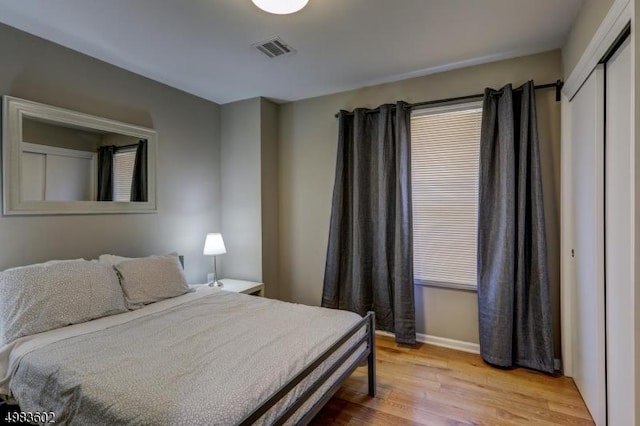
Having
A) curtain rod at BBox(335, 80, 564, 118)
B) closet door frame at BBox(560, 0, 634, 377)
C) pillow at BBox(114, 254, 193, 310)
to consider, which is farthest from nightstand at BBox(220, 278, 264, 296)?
closet door frame at BBox(560, 0, 634, 377)

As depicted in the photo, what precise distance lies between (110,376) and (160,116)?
2499 mm

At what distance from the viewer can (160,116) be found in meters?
3.16

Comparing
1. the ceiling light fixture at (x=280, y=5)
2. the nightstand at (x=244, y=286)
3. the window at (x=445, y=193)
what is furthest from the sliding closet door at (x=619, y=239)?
the nightstand at (x=244, y=286)

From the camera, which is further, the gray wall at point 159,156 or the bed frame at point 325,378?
the gray wall at point 159,156

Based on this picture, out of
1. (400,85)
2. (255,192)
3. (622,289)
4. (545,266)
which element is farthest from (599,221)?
(255,192)

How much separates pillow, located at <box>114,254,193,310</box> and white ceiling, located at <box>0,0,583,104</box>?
1.67 meters

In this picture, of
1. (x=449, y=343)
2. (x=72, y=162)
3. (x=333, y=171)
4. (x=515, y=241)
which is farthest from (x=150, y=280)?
(x=515, y=241)

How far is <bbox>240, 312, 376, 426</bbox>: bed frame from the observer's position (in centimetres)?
128

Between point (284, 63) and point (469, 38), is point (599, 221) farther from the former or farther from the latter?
point (284, 63)

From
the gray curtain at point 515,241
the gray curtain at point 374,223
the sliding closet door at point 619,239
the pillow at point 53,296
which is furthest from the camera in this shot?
the gray curtain at point 374,223

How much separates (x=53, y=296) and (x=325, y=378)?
171 centimetres

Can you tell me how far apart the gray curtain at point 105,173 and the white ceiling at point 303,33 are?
0.76 m

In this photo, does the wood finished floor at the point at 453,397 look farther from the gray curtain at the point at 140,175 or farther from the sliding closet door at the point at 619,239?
the gray curtain at the point at 140,175

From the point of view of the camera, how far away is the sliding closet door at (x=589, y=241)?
184cm
